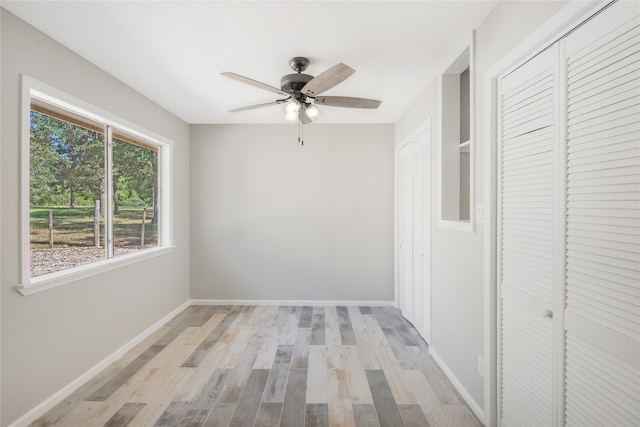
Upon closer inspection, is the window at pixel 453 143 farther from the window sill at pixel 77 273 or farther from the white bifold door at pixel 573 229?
the window sill at pixel 77 273

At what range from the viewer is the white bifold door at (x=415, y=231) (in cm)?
324

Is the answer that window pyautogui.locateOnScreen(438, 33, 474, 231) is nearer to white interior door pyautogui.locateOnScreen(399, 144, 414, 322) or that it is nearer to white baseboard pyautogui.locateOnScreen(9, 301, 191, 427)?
white interior door pyautogui.locateOnScreen(399, 144, 414, 322)

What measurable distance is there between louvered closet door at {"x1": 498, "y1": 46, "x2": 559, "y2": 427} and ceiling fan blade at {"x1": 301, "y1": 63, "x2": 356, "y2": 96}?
36.3 inches

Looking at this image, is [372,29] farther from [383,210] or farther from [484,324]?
[383,210]

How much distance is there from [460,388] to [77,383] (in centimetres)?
289

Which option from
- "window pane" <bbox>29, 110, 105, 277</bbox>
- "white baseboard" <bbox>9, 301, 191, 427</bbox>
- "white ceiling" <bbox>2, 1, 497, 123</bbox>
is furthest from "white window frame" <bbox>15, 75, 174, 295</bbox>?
"white baseboard" <bbox>9, 301, 191, 427</bbox>

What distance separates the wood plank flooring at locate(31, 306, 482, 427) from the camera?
2062 mm

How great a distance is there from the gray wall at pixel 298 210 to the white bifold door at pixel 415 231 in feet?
0.98

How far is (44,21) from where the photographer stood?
1998 mm

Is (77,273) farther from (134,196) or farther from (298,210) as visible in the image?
(298,210)

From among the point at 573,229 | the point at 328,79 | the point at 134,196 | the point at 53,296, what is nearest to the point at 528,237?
the point at 573,229

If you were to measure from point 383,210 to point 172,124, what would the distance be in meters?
3.02

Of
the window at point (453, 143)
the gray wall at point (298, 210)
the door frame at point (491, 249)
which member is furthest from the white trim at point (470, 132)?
the gray wall at point (298, 210)

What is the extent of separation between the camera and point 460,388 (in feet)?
7.61
